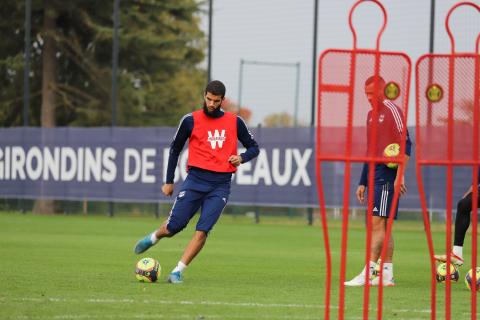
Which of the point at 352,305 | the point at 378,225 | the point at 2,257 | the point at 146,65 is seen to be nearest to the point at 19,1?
the point at 146,65

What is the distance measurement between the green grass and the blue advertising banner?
3421 mm

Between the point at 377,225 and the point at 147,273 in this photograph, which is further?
the point at 377,225

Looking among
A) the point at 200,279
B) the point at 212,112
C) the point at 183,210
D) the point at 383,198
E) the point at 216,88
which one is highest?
the point at 216,88

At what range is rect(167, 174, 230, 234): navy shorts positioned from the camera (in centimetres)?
1182

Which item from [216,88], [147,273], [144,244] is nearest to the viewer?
[216,88]

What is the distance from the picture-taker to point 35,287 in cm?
1076

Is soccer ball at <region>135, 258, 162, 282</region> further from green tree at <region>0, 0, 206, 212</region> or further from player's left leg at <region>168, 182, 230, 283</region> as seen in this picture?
green tree at <region>0, 0, 206, 212</region>

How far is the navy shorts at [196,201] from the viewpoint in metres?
11.8

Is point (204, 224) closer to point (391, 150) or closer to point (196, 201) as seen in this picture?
point (196, 201)

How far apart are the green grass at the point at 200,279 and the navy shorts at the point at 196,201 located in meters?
A: 0.65

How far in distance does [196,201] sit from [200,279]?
35.7 inches

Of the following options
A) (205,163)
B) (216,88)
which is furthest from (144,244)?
(216,88)

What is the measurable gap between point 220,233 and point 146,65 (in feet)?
64.3

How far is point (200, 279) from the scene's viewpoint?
1223cm
